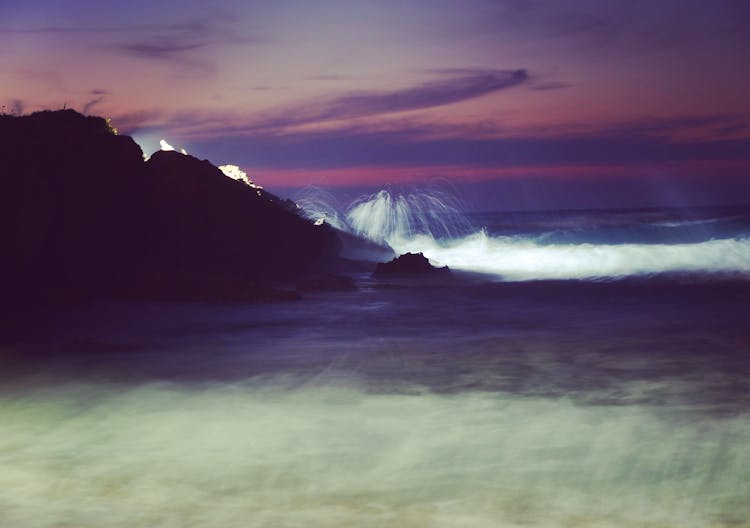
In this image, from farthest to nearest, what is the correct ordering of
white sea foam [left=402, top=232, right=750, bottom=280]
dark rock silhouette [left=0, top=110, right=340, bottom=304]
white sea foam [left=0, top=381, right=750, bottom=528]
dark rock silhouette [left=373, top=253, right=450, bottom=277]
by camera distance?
1. white sea foam [left=402, top=232, right=750, bottom=280]
2. dark rock silhouette [left=373, top=253, right=450, bottom=277]
3. dark rock silhouette [left=0, top=110, right=340, bottom=304]
4. white sea foam [left=0, top=381, right=750, bottom=528]

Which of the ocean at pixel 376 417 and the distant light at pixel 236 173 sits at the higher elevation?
the distant light at pixel 236 173

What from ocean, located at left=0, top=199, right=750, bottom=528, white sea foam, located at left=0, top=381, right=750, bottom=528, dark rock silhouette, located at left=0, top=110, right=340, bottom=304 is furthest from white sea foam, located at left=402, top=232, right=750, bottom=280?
white sea foam, located at left=0, top=381, right=750, bottom=528

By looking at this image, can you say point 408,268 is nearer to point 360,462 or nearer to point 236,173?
point 236,173

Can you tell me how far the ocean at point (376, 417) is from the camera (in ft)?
19.2

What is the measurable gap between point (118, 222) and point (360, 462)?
51.5 ft

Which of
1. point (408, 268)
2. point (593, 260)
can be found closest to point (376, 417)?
point (408, 268)

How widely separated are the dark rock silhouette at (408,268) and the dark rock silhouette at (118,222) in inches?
143

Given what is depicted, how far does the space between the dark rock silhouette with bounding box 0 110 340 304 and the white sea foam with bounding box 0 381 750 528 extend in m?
9.69

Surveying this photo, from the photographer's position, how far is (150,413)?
9.05m

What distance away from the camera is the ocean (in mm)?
5859

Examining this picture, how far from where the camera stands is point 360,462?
700 cm

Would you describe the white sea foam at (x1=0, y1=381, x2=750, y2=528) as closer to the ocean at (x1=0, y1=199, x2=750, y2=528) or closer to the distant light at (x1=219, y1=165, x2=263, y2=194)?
the ocean at (x1=0, y1=199, x2=750, y2=528)

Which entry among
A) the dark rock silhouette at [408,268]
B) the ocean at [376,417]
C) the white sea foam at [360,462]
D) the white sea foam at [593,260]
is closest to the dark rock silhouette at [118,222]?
the ocean at [376,417]

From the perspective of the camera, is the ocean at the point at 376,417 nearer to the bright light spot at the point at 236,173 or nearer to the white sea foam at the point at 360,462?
the white sea foam at the point at 360,462
